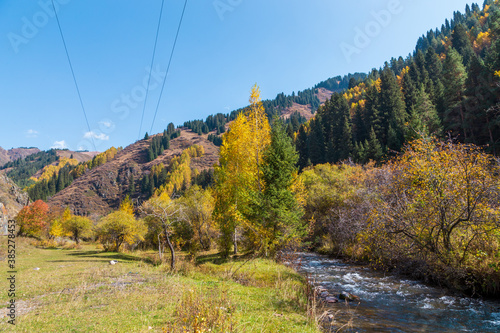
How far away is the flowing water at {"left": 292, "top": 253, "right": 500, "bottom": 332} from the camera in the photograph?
29.8ft

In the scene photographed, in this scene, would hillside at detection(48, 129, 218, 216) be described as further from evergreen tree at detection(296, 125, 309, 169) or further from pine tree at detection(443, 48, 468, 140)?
pine tree at detection(443, 48, 468, 140)

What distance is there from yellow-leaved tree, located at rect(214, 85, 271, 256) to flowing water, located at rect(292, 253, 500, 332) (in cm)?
886

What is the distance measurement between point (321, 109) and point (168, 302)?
10105cm

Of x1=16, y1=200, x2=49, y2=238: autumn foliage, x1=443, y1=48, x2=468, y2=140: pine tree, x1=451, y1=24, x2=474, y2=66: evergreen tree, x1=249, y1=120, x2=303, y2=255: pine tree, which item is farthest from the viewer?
x1=451, y1=24, x2=474, y2=66: evergreen tree

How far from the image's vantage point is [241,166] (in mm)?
22000

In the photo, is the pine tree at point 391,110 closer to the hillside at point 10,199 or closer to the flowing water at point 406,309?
the flowing water at point 406,309

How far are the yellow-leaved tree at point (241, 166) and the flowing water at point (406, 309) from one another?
886cm

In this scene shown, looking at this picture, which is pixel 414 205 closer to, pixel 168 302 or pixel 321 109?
pixel 168 302

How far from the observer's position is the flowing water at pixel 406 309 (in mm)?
9078

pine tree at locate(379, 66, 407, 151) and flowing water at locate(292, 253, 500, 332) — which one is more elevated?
pine tree at locate(379, 66, 407, 151)

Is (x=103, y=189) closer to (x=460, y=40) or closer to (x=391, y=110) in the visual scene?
(x=391, y=110)

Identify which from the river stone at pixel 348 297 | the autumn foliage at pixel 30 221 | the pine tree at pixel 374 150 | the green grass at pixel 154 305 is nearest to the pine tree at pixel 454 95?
the pine tree at pixel 374 150

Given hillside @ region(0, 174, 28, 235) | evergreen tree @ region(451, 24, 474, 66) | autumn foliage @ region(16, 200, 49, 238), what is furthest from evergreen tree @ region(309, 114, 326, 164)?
hillside @ region(0, 174, 28, 235)

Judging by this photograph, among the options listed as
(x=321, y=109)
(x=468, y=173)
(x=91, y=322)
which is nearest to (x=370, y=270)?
(x=468, y=173)
